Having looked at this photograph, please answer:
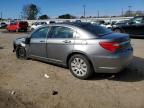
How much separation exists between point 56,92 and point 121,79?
2.03 metres

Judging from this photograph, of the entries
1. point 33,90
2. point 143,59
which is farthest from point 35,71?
point 143,59

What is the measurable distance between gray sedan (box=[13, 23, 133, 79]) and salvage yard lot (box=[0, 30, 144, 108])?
1.26ft

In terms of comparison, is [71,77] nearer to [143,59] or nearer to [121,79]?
[121,79]

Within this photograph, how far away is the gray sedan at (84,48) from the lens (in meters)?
6.59

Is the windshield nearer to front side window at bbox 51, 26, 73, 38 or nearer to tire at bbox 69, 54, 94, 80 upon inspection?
front side window at bbox 51, 26, 73, 38

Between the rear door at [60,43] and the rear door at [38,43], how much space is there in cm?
29

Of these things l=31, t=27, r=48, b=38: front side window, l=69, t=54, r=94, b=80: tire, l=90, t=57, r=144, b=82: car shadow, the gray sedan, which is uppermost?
l=31, t=27, r=48, b=38: front side window

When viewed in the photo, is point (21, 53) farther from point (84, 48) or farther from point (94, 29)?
point (84, 48)

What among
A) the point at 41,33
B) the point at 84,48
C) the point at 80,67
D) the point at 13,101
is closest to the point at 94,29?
the point at 84,48

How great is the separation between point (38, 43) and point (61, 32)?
115 centimetres

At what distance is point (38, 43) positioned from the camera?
8469 millimetres

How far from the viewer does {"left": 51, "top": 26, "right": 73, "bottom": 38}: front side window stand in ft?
24.4

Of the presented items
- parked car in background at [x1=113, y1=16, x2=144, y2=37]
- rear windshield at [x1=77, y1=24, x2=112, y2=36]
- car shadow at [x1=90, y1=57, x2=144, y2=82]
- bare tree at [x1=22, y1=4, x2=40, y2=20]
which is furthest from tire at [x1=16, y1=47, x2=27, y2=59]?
bare tree at [x1=22, y1=4, x2=40, y2=20]

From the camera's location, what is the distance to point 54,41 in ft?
25.5
